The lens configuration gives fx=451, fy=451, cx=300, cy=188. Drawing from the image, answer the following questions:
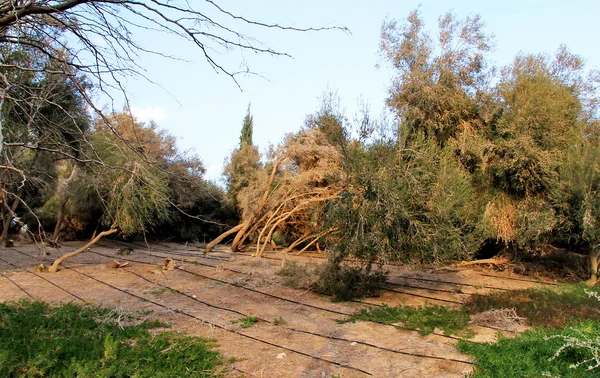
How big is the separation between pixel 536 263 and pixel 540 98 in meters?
3.82

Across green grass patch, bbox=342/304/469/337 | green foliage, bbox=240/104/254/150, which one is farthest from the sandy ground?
green foliage, bbox=240/104/254/150

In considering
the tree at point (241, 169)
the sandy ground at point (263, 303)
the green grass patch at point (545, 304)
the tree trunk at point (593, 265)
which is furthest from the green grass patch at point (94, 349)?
the tree at point (241, 169)

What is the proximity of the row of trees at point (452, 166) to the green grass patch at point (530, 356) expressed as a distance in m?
2.18

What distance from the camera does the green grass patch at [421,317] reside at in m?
5.41

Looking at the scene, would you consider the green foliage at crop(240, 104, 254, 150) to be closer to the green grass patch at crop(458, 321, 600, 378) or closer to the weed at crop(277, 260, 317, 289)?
the weed at crop(277, 260, 317, 289)

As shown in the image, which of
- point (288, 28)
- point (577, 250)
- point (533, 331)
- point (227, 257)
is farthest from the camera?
point (227, 257)

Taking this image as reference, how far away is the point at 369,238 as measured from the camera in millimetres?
6438

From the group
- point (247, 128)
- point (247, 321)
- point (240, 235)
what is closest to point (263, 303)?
point (247, 321)

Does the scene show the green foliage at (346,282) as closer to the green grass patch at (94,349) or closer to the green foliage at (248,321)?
the green foliage at (248,321)

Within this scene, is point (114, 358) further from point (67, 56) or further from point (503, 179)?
point (503, 179)

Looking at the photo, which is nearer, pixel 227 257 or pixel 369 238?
pixel 369 238

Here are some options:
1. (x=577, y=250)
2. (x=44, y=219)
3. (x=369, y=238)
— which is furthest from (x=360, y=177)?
(x=44, y=219)

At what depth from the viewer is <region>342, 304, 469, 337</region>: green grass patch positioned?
5410 millimetres

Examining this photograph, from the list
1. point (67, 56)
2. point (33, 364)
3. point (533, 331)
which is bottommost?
point (33, 364)
